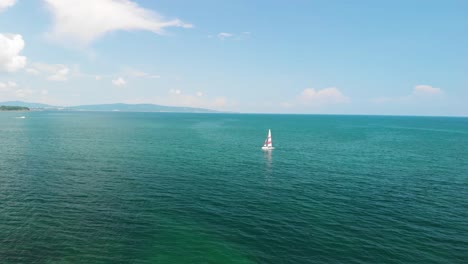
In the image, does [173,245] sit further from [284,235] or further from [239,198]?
[239,198]

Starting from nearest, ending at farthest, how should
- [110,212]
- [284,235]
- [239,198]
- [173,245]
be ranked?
1. [173,245]
2. [284,235]
3. [110,212]
4. [239,198]

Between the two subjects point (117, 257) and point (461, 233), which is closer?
point (117, 257)

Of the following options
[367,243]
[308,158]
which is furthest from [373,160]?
[367,243]

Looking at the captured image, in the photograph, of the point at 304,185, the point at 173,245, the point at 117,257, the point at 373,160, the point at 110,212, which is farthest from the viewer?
the point at 373,160

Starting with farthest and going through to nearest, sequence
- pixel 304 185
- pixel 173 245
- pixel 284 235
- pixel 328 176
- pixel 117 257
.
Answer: pixel 328 176 → pixel 304 185 → pixel 284 235 → pixel 173 245 → pixel 117 257

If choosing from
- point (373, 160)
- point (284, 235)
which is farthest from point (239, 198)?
point (373, 160)

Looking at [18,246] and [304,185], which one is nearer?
[18,246]

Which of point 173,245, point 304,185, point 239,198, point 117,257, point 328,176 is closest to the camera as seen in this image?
point 117,257

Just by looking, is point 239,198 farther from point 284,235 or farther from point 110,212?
point 110,212
